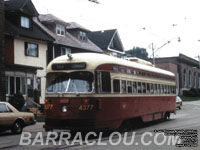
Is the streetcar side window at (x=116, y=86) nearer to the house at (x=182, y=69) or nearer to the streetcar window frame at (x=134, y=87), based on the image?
the streetcar window frame at (x=134, y=87)

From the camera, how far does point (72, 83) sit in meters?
13.8

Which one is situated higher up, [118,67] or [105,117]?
[118,67]

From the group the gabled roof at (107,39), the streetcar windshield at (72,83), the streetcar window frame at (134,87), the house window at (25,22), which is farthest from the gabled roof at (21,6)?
the streetcar windshield at (72,83)

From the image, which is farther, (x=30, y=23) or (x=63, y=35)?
(x=63, y=35)

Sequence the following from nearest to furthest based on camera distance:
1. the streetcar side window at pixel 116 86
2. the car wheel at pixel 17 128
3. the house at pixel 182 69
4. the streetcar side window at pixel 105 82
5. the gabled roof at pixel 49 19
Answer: the streetcar side window at pixel 105 82
the streetcar side window at pixel 116 86
the car wheel at pixel 17 128
the gabled roof at pixel 49 19
the house at pixel 182 69

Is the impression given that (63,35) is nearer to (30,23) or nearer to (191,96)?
(30,23)

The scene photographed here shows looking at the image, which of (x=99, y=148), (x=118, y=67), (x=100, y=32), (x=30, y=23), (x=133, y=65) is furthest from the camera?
(x=100, y=32)

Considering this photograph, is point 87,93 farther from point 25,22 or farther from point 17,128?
point 25,22

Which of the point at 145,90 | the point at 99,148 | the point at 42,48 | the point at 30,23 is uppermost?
the point at 30,23

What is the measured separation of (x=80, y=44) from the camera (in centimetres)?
4303

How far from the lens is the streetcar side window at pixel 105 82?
46.8ft

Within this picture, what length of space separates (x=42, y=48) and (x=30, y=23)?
2.56m

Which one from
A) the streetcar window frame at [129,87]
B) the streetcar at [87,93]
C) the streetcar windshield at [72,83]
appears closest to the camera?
the streetcar at [87,93]

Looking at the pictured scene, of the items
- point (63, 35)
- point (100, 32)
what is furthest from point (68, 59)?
point (100, 32)
